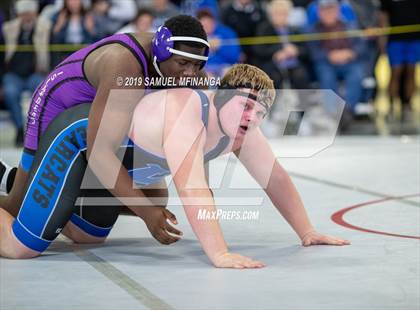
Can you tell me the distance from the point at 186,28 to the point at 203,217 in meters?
0.89

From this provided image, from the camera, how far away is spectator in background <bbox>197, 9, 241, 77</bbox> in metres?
10.4

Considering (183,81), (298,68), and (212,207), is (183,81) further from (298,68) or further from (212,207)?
(298,68)

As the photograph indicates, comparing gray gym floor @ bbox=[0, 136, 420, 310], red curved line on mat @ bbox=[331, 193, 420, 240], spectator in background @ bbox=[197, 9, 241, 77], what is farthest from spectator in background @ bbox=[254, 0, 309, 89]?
red curved line on mat @ bbox=[331, 193, 420, 240]

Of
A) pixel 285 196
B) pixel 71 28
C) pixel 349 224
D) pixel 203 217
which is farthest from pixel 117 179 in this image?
pixel 71 28

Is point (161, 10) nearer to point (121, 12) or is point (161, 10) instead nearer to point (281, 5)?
point (121, 12)

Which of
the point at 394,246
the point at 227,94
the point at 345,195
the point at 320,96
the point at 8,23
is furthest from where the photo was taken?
the point at 320,96

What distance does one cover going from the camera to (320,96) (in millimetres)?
11680

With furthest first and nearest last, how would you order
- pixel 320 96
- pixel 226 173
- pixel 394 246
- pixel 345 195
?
pixel 320 96
pixel 226 173
pixel 345 195
pixel 394 246

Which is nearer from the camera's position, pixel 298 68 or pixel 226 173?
pixel 226 173

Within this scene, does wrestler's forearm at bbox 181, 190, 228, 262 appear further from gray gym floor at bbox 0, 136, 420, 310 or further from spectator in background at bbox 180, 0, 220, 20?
spectator in background at bbox 180, 0, 220, 20

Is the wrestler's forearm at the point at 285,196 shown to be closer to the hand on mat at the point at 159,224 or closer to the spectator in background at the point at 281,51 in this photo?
the hand on mat at the point at 159,224

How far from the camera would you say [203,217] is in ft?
13.0

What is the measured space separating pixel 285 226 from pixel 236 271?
4.06 feet

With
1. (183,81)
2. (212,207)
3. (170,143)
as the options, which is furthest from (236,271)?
(183,81)
